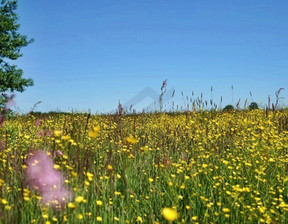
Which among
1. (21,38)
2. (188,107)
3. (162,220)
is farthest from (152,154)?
(21,38)

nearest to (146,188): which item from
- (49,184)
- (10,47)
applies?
(49,184)

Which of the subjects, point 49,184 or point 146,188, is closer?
point 49,184

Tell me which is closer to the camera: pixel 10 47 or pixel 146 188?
pixel 146 188

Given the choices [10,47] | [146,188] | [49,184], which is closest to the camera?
[49,184]

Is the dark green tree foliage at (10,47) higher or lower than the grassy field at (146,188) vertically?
higher

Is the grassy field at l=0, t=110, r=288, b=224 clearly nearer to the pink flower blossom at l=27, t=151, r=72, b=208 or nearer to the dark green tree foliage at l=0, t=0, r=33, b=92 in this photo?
the pink flower blossom at l=27, t=151, r=72, b=208

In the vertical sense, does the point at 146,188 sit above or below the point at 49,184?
below

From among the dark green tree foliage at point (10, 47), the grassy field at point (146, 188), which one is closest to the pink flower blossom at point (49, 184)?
the grassy field at point (146, 188)

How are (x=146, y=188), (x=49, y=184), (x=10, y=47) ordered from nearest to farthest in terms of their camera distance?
(x=49, y=184) < (x=146, y=188) < (x=10, y=47)

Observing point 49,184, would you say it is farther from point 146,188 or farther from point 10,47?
point 10,47

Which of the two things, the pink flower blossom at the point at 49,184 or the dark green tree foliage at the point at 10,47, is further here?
the dark green tree foliage at the point at 10,47

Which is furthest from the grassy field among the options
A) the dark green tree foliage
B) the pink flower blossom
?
the dark green tree foliage

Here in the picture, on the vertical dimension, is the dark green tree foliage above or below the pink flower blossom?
above

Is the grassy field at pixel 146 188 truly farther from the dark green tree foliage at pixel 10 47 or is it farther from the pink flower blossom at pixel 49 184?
the dark green tree foliage at pixel 10 47
